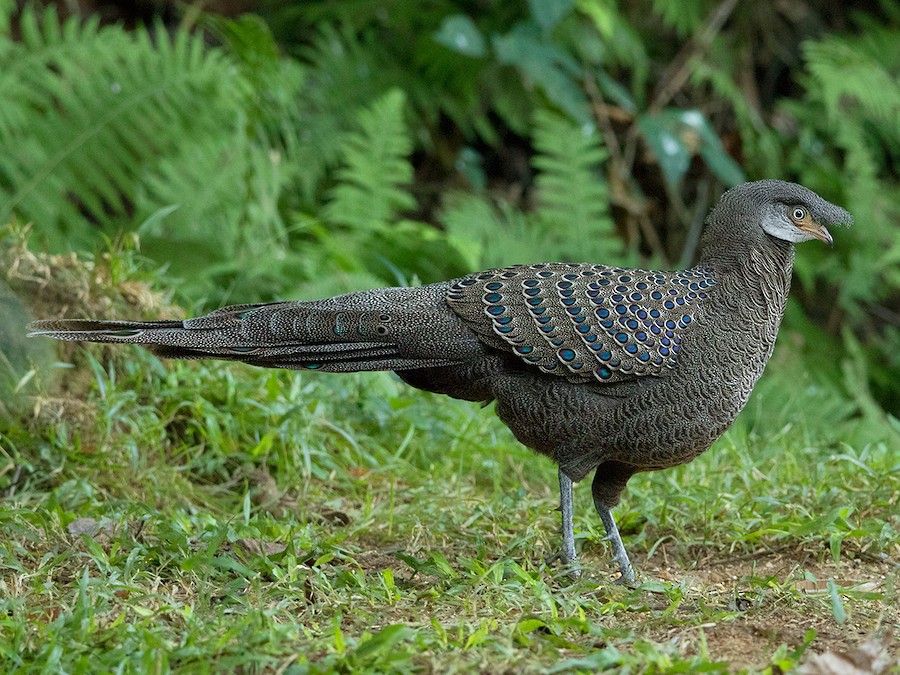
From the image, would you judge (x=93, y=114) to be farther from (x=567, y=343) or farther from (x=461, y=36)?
(x=567, y=343)

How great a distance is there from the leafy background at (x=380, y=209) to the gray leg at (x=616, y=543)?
233 mm

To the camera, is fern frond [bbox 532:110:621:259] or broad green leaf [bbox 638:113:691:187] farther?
broad green leaf [bbox 638:113:691:187]

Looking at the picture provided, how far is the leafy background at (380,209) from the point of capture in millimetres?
4484

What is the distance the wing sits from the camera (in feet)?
12.4

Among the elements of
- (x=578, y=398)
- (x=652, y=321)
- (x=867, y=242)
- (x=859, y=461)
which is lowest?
(x=867, y=242)

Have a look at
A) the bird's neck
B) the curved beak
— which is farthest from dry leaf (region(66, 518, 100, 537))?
the curved beak

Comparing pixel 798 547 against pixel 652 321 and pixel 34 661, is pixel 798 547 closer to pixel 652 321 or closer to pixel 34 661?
pixel 652 321

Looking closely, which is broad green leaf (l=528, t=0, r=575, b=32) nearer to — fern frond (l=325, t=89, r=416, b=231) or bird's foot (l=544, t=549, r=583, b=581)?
fern frond (l=325, t=89, r=416, b=231)

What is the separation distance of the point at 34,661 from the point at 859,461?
3206mm

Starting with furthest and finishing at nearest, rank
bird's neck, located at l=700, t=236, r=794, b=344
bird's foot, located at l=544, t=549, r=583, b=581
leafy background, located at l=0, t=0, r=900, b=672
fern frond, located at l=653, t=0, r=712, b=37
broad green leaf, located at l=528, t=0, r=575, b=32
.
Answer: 1. fern frond, located at l=653, t=0, r=712, b=37
2. broad green leaf, located at l=528, t=0, r=575, b=32
3. leafy background, located at l=0, t=0, r=900, b=672
4. bird's neck, located at l=700, t=236, r=794, b=344
5. bird's foot, located at l=544, t=549, r=583, b=581

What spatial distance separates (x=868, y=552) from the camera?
4051mm

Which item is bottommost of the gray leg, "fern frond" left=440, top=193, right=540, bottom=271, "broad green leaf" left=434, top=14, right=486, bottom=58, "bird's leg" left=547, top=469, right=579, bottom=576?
"fern frond" left=440, top=193, right=540, bottom=271

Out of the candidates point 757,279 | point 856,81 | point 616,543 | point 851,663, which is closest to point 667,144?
point 856,81

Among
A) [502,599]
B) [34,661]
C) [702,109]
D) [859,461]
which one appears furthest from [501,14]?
[34,661]
